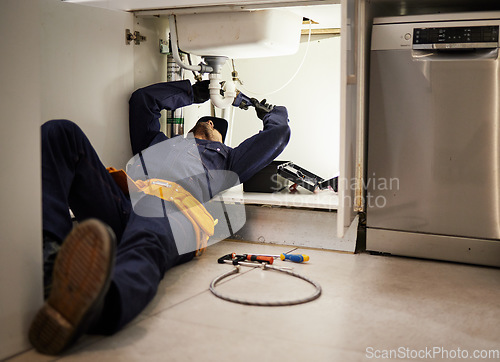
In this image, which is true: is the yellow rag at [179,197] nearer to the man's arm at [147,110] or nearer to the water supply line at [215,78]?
the man's arm at [147,110]

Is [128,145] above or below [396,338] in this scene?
above

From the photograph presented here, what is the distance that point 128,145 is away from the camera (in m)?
2.33

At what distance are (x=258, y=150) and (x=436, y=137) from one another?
0.71 metres

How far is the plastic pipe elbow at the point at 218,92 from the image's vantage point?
2453mm

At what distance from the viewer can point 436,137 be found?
195cm

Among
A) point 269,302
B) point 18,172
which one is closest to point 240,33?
point 269,302

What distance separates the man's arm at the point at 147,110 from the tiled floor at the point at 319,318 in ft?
2.21

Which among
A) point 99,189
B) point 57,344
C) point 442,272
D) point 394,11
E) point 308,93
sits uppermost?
point 394,11

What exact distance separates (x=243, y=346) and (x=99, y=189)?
2.26ft

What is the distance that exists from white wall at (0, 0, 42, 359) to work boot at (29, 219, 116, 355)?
7cm

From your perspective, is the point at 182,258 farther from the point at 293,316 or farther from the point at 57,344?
the point at 57,344

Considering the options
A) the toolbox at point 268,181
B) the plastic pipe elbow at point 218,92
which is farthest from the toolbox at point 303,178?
the plastic pipe elbow at point 218,92

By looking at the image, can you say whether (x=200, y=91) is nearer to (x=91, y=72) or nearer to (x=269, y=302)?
(x=91, y=72)

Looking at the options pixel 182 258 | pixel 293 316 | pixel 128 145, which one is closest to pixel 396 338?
pixel 293 316
